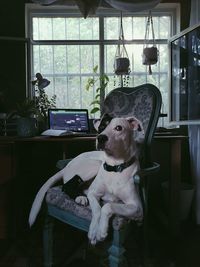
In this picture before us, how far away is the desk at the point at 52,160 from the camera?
6.75ft

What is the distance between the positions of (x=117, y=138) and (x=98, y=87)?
1595 mm

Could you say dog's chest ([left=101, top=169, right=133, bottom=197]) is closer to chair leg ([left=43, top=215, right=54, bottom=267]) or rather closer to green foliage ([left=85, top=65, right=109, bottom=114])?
chair leg ([left=43, top=215, right=54, bottom=267])

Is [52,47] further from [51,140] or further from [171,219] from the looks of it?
[171,219]

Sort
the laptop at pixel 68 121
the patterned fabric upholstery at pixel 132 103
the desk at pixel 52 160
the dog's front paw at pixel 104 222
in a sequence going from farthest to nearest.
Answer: the laptop at pixel 68 121 → the desk at pixel 52 160 → the patterned fabric upholstery at pixel 132 103 → the dog's front paw at pixel 104 222

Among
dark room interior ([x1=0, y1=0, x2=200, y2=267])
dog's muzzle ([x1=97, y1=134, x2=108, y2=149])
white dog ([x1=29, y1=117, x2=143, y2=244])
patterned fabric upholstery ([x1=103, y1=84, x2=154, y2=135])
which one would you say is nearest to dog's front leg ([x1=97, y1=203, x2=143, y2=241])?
white dog ([x1=29, y1=117, x2=143, y2=244])

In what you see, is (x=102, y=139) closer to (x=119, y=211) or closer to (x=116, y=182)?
(x=116, y=182)

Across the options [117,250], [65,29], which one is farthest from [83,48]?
[117,250]

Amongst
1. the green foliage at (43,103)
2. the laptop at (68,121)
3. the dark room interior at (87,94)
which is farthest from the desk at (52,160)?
the green foliage at (43,103)

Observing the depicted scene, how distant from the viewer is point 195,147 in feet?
8.02

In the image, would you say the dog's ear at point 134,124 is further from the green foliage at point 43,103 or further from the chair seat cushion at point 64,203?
the green foliage at point 43,103

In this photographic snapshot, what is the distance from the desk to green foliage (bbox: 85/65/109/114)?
0.39m

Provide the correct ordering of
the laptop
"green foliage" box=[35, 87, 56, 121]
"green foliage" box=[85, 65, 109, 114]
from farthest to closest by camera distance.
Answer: "green foliage" box=[85, 65, 109, 114] < "green foliage" box=[35, 87, 56, 121] < the laptop

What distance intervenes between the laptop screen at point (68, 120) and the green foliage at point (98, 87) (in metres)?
0.29

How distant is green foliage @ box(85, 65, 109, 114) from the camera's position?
2.67 metres
